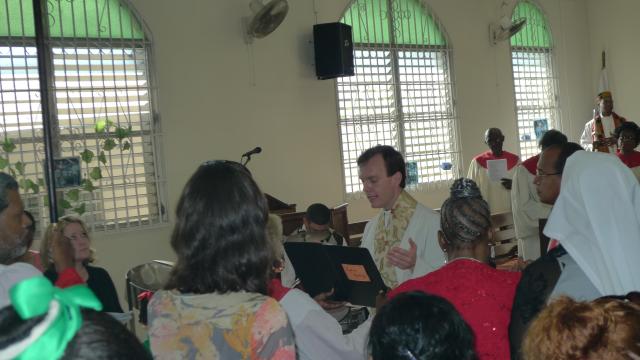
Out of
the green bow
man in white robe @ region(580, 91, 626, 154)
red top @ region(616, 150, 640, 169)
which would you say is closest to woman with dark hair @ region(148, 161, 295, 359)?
the green bow

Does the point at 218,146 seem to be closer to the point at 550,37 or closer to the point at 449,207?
the point at 449,207

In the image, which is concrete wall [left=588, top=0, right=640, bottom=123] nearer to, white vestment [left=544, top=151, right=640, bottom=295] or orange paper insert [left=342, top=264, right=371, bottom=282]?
orange paper insert [left=342, top=264, right=371, bottom=282]

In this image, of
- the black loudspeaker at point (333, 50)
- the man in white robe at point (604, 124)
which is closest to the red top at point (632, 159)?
the man in white robe at point (604, 124)

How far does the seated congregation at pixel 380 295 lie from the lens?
1.02 m

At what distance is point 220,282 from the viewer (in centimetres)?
169

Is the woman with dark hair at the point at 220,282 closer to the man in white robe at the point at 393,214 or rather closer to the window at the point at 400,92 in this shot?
the man in white robe at the point at 393,214

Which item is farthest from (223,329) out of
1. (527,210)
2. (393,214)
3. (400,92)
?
(400,92)

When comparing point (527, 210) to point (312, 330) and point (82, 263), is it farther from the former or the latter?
point (312, 330)

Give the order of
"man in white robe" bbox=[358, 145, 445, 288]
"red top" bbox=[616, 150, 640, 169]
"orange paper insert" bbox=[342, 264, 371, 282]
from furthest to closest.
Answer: "red top" bbox=[616, 150, 640, 169]
"man in white robe" bbox=[358, 145, 445, 288]
"orange paper insert" bbox=[342, 264, 371, 282]

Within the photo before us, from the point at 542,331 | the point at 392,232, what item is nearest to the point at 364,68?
the point at 392,232

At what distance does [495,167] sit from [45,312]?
7.51m

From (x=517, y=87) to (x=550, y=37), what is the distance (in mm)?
1095

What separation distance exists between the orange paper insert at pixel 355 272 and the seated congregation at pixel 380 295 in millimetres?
13

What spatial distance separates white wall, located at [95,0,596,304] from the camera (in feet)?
22.4
